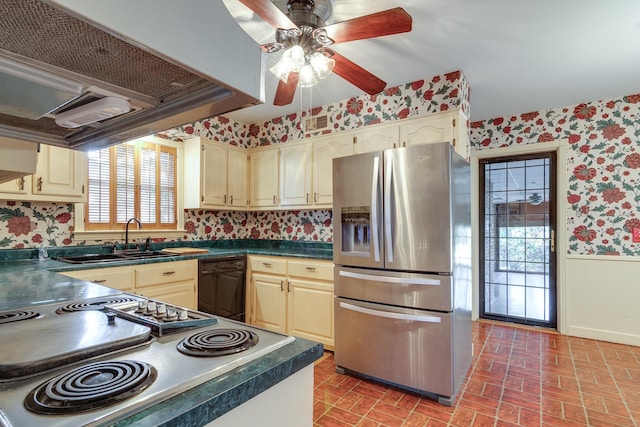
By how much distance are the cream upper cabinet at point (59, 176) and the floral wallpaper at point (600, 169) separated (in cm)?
464

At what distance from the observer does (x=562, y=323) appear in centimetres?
373

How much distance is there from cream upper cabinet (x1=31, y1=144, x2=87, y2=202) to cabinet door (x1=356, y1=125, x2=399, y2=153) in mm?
2330

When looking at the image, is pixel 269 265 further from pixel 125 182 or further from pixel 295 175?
pixel 125 182

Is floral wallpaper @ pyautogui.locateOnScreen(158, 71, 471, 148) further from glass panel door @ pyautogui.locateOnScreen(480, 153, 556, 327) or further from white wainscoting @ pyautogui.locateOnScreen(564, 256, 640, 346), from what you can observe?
white wainscoting @ pyautogui.locateOnScreen(564, 256, 640, 346)

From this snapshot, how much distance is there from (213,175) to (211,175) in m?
0.03

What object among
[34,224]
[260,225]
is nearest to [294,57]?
[34,224]

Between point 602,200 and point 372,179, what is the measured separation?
282 centimetres

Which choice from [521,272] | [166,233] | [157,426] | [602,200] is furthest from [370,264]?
[602,200]

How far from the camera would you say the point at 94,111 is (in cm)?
79

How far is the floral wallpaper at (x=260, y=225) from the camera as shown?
3.95 m

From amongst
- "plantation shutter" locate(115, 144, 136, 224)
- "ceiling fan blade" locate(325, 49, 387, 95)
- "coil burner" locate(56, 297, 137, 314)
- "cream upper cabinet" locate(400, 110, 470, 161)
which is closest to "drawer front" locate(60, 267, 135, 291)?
"plantation shutter" locate(115, 144, 136, 224)

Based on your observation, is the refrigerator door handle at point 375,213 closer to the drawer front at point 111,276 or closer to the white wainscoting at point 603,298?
the drawer front at point 111,276

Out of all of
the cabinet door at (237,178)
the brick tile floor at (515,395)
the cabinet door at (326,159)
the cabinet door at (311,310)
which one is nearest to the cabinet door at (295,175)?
the cabinet door at (326,159)

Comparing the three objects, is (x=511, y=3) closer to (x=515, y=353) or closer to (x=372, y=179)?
(x=372, y=179)
